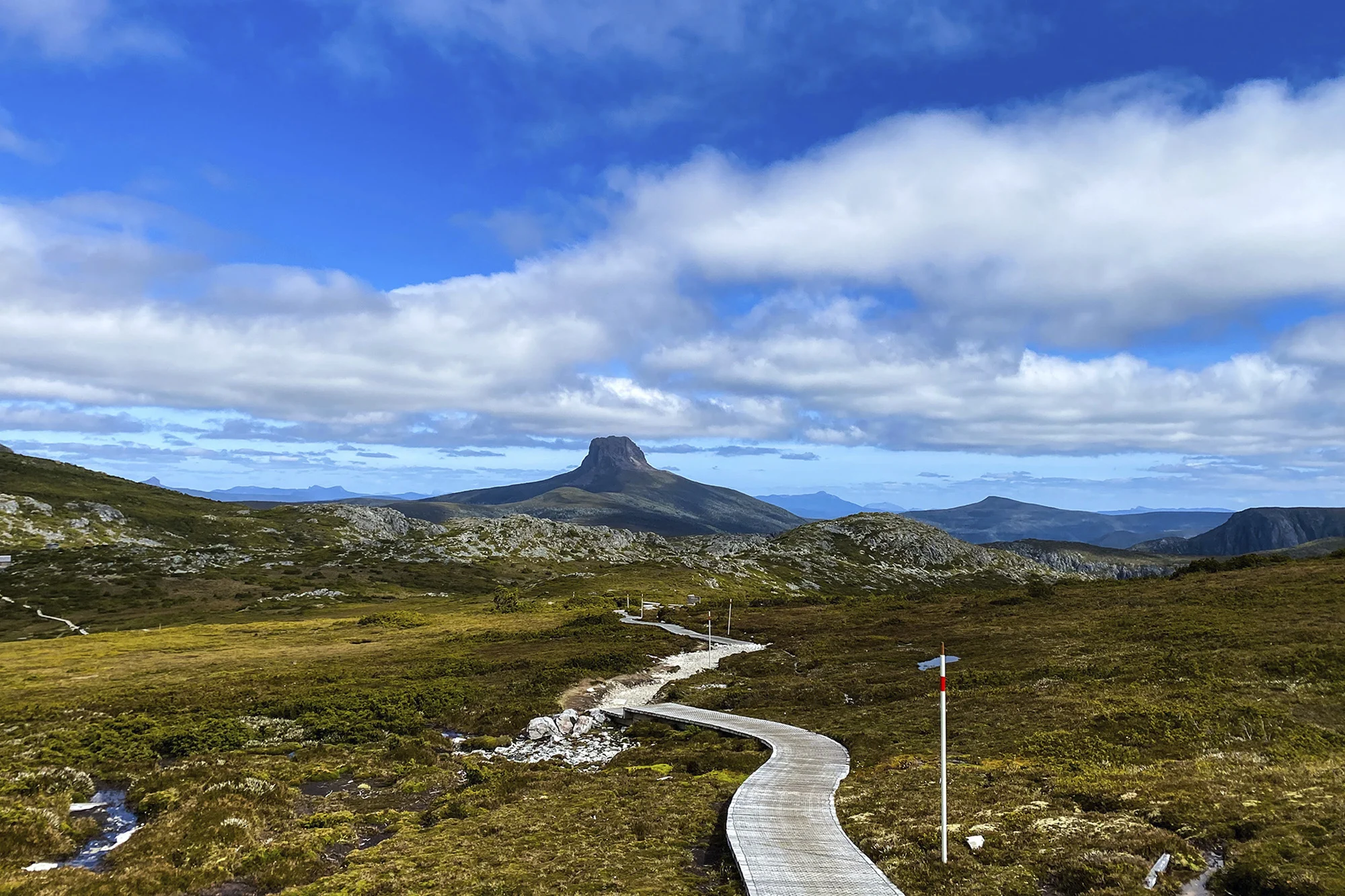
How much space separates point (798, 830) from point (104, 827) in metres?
30.1

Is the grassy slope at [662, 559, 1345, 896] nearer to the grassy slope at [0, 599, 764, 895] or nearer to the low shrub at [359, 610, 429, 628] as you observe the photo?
the grassy slope at [0, 599, 764, 895]

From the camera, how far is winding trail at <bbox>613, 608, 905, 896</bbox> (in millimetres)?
18531

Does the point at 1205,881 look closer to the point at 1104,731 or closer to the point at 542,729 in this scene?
the point at 1104,731

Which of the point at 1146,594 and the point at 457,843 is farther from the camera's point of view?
the point at 1146,594

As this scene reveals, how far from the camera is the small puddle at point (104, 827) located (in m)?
25.1

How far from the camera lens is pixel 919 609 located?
9619 centimetres

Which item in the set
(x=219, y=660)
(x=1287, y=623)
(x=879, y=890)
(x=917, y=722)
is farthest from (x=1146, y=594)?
(x=219, y=660)

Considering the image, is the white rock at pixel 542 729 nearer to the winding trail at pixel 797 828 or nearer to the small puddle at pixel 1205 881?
the winding trail at pixel 797 828

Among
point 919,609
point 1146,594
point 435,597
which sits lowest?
point 435,597

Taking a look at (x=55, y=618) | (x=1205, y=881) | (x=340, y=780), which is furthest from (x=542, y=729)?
(x=55, y=618)

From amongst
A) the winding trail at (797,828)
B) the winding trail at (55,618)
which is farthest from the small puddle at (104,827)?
the winding trail at (55,618)

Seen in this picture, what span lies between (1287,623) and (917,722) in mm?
30891

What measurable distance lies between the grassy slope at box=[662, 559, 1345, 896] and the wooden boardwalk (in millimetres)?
977

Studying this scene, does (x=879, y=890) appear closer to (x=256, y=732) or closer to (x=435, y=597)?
(x=256, y=732)
